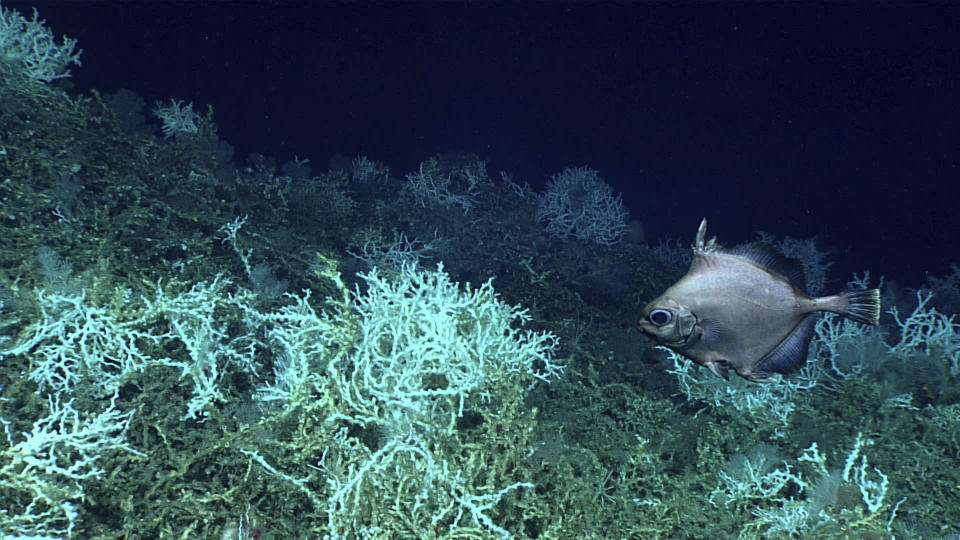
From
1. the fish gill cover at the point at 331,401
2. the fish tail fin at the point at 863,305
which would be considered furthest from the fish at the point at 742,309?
the fish gill cover at the point at 331,401

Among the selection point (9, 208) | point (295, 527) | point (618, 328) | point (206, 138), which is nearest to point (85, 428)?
point (295, 527)

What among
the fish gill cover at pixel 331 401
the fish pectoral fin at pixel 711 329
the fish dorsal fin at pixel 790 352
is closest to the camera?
the fish gill cover at pixel 331 401

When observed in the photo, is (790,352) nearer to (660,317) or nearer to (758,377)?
(758,377)

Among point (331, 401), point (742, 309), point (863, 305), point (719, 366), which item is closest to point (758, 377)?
point (719, 366)

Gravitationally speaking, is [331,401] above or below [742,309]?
A: below

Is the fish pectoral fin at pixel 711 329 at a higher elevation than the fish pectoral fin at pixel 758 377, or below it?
higher

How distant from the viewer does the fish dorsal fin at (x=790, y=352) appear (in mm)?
2510

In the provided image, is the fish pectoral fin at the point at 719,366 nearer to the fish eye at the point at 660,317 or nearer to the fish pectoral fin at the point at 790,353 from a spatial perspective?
the fish pectoral fin at the point at 790,353

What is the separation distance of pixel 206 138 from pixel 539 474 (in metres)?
4.91

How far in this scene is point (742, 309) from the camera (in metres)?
2.40

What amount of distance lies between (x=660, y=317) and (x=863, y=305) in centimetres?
101

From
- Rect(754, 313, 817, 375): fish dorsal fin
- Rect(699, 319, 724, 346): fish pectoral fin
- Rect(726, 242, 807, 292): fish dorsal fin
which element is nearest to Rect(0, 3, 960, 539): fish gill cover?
Rect(754, 313, 817, 375): fish dorsal fin

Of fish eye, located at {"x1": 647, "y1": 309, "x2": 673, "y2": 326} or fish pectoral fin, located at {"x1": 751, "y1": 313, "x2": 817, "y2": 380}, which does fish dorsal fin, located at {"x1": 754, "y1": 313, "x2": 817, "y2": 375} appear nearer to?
fish pectoral fin, located at {"x1": 751, "y1": 313, "x2": 817, "y2": 380}

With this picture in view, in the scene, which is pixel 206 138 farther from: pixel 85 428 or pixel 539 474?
pixel 539 474
